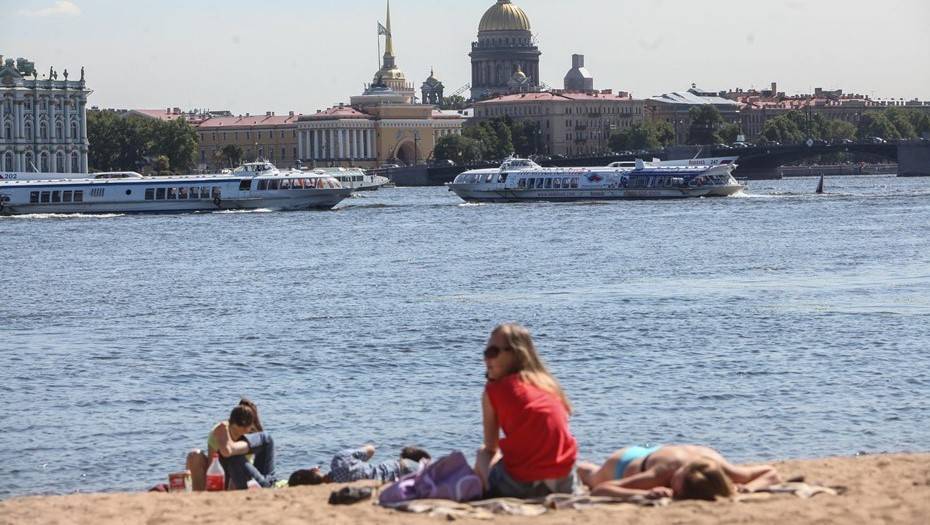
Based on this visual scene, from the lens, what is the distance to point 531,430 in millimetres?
8773

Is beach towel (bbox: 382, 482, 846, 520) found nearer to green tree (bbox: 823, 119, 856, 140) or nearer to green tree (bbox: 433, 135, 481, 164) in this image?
green tree (bbox: 433, 135, 481, 164)

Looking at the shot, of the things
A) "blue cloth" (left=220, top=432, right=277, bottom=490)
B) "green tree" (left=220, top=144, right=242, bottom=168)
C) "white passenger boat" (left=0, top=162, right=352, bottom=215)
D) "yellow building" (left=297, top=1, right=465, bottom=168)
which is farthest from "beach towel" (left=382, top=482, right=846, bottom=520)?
"yellow building" (left=297, top=1, right=465, bottom=168)

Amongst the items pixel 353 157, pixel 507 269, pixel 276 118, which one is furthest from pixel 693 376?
pixel 276 118

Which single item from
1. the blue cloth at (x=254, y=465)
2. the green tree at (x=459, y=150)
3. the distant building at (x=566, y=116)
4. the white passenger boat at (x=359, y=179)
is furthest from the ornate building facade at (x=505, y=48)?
the blue cloth at (x=254, y=465)

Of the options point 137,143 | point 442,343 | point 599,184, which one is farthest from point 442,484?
point 137,143

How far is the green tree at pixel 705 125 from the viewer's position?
506 ft

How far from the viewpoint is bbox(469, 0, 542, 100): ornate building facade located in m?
178

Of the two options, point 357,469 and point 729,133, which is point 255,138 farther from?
point 357,469

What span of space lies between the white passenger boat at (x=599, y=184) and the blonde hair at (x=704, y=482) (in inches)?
2399

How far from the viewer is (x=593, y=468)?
9359mm

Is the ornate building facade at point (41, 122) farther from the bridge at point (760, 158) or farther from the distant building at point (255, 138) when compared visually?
the distant building at point (255, 138)

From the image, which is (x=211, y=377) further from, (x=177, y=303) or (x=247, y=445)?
(x=177, y=303)

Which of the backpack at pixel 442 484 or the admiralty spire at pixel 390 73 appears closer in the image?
the backpack at pixel 442 484

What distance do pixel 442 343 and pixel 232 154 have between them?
126 meters
